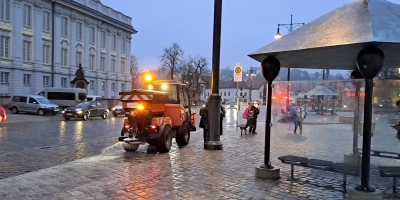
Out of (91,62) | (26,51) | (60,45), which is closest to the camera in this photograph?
(26,51)

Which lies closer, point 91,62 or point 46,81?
point 46,81

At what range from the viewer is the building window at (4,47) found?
42531 millimetres

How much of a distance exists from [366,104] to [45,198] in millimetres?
5499

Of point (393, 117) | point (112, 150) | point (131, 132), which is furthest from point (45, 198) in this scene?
point (393, 117)

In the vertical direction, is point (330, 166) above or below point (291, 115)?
below

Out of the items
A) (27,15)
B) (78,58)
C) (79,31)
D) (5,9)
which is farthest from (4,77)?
(79,31)

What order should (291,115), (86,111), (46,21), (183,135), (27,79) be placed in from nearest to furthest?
(183,135) → (291,115) → (86,111) → (27,79) → (46,21)

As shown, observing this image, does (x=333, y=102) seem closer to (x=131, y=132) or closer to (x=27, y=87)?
(x=131, y=132)

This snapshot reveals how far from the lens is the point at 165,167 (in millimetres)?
8711

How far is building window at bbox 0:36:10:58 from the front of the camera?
4253cm

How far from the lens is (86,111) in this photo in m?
28.4

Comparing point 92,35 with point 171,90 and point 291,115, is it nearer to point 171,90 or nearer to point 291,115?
point 291,115

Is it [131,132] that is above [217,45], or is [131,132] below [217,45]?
below

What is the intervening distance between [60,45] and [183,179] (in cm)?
4850
